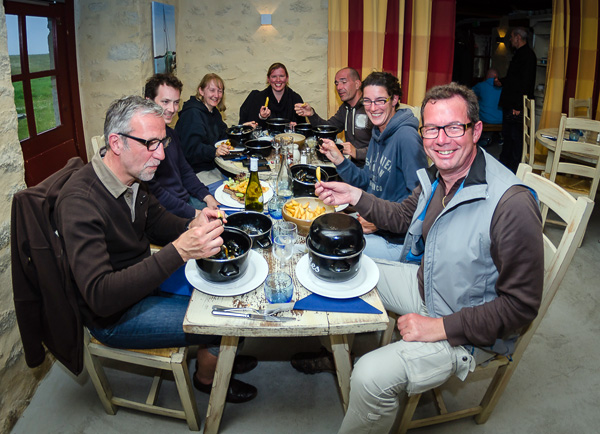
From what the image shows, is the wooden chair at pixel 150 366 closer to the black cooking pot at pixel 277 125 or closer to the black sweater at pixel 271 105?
the black cooking pot at pixel 277 125

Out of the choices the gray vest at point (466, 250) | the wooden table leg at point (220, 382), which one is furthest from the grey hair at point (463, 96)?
the wooden table leg at point (220, 382)

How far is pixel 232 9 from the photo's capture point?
14.8 feet

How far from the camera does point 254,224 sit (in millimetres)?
1768

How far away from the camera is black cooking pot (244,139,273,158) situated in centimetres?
286

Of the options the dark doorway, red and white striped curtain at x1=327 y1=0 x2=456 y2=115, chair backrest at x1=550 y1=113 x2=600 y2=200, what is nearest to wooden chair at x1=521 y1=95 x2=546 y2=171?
chair backrest at x1=550 y1=113 x2=600 y2=200

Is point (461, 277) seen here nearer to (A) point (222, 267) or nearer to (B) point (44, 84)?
(A) point (222, 267)

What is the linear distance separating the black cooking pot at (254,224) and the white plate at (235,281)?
0.12m

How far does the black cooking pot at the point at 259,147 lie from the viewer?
9.39 feet

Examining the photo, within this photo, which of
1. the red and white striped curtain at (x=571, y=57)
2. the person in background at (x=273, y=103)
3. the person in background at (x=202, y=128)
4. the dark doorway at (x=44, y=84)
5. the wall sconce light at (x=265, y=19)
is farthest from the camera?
the red and white striped curtain at (x=571, y=57)

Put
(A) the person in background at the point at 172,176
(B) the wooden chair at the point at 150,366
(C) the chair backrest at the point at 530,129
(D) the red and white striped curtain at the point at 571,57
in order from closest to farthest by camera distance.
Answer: (B) the wooden chair at the point at 150,366
(A) the person in background at the point at 172,176
(C) the chair backrest at the point at 530,129
(D) the red and white striped curtain at the point at 571,57

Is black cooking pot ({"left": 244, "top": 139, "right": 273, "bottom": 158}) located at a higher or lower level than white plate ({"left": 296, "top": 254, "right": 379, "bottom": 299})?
higher

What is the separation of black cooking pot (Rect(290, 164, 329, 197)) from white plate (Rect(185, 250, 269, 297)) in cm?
58

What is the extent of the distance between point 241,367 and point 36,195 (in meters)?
1.26

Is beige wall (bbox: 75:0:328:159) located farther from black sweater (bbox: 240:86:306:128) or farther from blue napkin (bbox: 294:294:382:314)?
blue napkin (bbox: 294:294:382:314)
